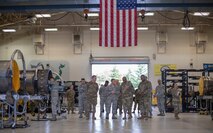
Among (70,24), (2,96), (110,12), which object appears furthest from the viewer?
(70,24)

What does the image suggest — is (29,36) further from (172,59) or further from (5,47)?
(172,59)

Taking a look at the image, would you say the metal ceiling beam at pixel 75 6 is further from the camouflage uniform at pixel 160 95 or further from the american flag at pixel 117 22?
the camouflage uniform at pixel 160 95

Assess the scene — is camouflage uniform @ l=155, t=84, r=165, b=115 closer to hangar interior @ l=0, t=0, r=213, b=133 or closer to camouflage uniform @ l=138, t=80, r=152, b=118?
camouflage uniform @ l=138, t=80, r=152, b=118

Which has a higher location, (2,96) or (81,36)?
(81,36)

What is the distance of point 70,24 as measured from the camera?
28.2 metres

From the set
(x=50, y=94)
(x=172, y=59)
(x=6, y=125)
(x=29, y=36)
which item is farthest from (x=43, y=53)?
(x=6, y=125)

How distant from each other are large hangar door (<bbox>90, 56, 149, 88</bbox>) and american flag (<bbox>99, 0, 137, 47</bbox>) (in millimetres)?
14579

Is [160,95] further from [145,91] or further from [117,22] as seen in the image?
[117,22]

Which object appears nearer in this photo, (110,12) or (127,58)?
(110,12)

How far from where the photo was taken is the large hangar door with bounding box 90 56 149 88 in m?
28.7

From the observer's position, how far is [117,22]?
13883mm

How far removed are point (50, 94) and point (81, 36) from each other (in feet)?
42.5

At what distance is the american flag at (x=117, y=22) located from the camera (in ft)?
44.4

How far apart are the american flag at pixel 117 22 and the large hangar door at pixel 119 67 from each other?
47.8 feet
